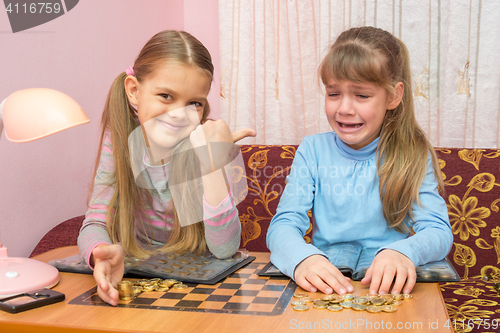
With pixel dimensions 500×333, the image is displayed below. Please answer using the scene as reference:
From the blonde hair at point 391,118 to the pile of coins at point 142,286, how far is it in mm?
535

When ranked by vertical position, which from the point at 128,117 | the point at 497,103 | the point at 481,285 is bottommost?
the point at 481,285

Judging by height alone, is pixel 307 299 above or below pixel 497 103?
below

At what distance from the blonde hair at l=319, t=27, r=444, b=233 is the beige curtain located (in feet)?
1.75

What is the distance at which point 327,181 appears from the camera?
3.56 ft

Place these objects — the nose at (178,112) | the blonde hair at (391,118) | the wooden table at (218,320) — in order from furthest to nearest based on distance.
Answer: the blonde hair at (391,118), the nose at (178,112), the wooden table at (218,320)

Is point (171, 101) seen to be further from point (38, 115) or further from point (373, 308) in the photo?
point (373, 308)

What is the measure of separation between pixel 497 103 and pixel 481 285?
33.6 inches

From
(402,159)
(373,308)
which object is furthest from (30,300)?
(402,159)

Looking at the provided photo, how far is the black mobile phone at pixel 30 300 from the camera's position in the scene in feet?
2.12

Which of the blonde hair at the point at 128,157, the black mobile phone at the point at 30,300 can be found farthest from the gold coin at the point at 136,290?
the blonde hair at the point at 128,157

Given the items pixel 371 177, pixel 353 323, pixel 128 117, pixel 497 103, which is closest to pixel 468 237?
pixel 371 177

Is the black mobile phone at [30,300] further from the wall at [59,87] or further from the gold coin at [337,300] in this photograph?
the wall at [59,87]

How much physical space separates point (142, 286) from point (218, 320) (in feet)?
0.68

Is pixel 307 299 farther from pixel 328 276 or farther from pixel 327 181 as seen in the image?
pixel 327 181
